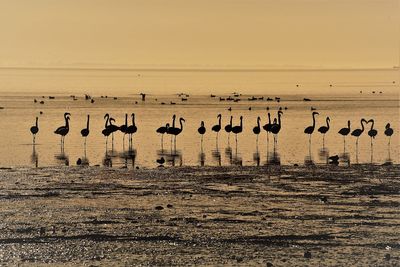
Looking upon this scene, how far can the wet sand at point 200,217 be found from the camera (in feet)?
46.5

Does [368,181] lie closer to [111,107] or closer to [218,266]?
[218,266]

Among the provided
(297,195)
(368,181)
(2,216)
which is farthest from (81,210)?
(368,181)

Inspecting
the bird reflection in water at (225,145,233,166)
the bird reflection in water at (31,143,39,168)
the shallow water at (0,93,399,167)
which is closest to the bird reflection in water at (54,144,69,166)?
the shallow water at (0,93,399,167)

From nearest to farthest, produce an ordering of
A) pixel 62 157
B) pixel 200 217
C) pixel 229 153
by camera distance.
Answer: pixel 200 217, pixel 62 157, pixel 229 153

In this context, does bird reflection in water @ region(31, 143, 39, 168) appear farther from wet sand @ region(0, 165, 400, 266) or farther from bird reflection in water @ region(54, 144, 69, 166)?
wet sand @ region(0, 165, 400, 266)

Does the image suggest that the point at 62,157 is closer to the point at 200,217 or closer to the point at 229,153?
the point at 229,153

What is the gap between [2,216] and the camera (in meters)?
17.1

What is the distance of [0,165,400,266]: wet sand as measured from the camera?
14188 mm

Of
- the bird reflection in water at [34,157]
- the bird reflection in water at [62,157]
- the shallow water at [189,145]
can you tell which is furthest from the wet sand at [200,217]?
the shallow water at [189,145]

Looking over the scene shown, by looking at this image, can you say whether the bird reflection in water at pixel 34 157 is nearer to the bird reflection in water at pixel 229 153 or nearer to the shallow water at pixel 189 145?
the shallow water at pixel 189 145

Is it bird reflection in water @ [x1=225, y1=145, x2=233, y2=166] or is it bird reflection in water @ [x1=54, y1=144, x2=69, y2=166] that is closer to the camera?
bird reflection in water @ [x1=54, y1=144, x2=69, y2=166]

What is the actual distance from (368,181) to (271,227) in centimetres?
655

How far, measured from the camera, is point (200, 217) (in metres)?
17.0

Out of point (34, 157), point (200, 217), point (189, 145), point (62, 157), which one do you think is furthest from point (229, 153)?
point (200, 217)
